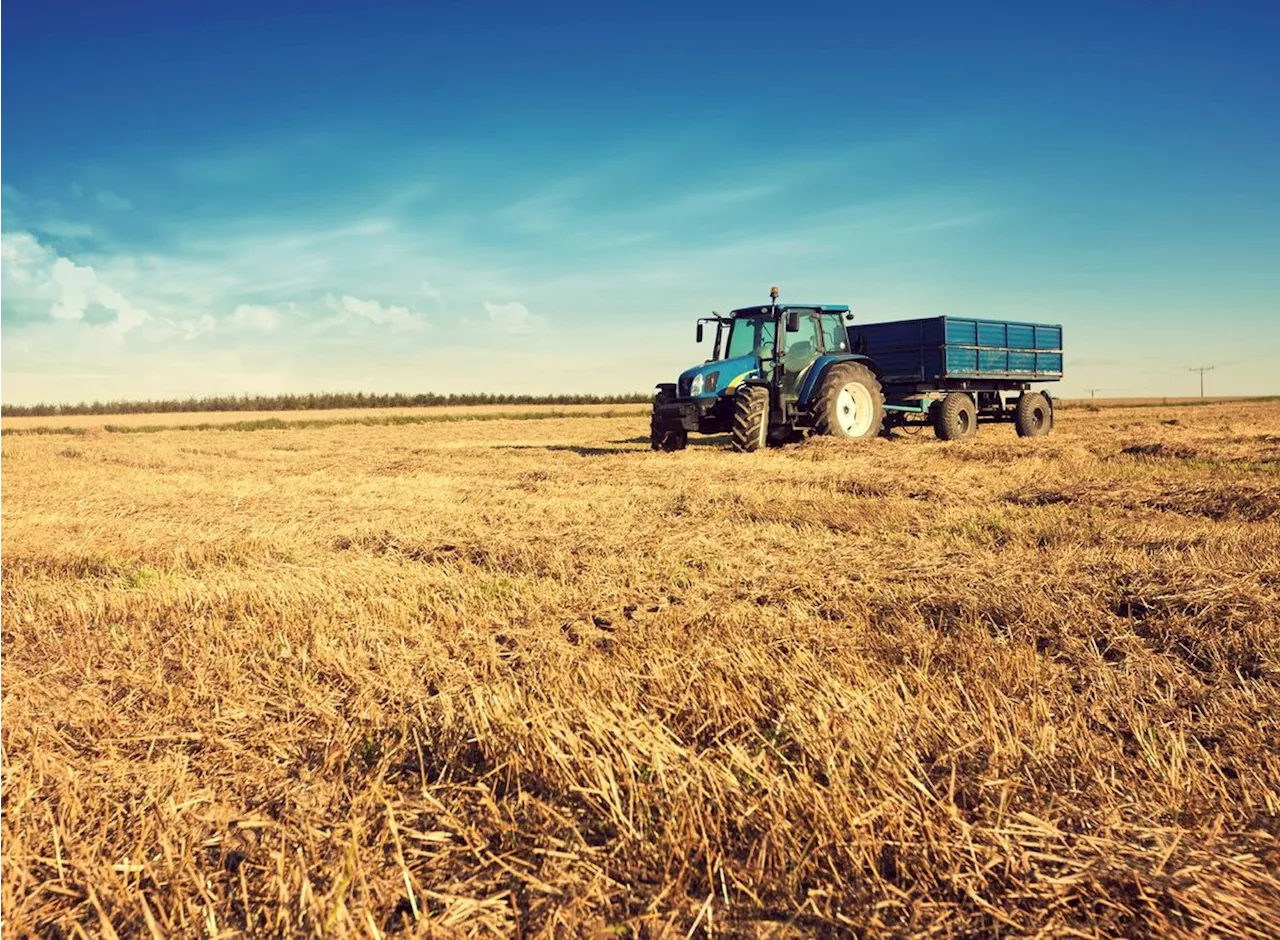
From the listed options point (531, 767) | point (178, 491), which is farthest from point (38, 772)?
point (178, 491)

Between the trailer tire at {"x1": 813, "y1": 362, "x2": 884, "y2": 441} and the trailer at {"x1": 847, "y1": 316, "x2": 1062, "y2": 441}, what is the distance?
0.81 metres

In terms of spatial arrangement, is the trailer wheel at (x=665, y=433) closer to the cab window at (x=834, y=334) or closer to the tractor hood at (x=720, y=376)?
the tractor hood at (x=720, y=376)

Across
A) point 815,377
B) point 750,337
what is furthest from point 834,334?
point 750,337

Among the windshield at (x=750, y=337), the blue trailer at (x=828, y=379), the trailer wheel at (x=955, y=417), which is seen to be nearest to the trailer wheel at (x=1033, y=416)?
the blue trailer at (x=828, y=379)

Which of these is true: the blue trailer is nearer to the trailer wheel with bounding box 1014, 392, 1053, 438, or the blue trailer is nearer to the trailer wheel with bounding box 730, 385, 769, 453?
the trailer wheel with bounding box 730, 385, 769, 453

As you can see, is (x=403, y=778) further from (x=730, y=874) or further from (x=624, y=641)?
(x=624, y=641)

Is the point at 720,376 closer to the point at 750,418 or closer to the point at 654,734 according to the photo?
the point at 750,418

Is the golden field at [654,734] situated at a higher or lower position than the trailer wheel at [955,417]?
lower

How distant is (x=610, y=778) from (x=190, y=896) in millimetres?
1041

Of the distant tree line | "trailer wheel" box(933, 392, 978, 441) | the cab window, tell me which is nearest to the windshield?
the cab window

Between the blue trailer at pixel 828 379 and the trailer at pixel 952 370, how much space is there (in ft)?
0.08

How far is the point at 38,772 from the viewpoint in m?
2.70

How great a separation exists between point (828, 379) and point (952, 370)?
12.8 feet

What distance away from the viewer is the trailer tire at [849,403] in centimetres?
1490
